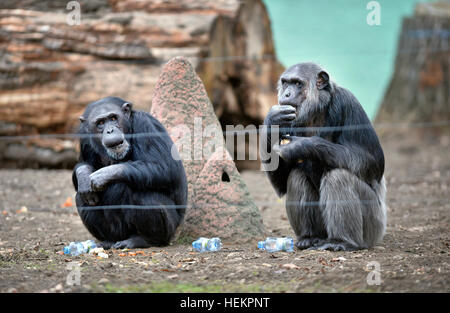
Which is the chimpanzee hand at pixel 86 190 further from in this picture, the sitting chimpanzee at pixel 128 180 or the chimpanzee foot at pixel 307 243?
the chimpanzee foot at pixel 307 243

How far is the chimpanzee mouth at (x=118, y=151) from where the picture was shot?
516 centimetres

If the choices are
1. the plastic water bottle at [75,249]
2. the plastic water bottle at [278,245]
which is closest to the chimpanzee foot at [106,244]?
the plastic water bottle at [75,249]

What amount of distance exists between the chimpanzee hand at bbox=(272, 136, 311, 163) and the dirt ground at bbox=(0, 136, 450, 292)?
2.65 feet

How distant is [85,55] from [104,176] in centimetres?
387

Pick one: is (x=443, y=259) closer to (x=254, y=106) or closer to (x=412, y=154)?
(x=254, y=106)

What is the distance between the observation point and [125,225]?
5.32 m

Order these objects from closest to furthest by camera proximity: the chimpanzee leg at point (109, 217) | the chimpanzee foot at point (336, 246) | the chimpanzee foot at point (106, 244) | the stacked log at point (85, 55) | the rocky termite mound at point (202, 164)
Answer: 1. the chimpanzee foot at point (336, 246)
2. the chimpanzee leg at point (109, 217)
3. the chimpanzee foot at point (106, 244)
4. the rocky termite mound at point (202, 164)
5. the stacked log at point (85, 55)

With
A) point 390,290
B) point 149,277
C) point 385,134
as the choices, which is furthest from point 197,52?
point 385,134

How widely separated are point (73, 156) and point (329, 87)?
17.3 ft

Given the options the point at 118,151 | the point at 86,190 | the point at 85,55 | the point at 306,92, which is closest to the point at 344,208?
the point at 306,92

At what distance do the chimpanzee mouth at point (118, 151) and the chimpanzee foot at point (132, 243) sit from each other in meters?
0.75

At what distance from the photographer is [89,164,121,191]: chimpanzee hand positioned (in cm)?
507

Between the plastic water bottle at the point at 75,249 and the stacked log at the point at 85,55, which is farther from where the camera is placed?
the stacked log at the point at 85,55

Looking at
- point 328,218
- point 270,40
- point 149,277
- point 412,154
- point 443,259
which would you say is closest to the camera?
point 149,277
